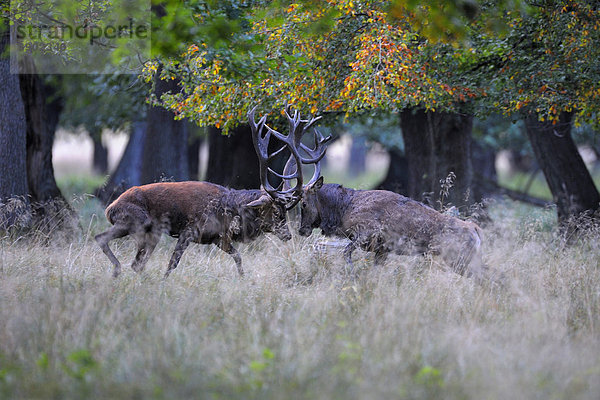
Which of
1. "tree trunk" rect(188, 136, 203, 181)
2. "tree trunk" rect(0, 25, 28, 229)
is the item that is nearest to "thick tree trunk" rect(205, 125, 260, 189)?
"tree trunk" rect(0, 25, 28, 229)

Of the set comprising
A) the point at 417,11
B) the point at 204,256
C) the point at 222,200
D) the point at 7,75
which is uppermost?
the point at 417,11

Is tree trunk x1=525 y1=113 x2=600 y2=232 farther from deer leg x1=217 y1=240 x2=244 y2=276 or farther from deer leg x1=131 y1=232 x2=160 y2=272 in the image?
deer leg x1=131 y1=232 x2=160 y2=272

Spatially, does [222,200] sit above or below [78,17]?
below

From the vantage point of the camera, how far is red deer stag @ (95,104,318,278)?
31.1ft

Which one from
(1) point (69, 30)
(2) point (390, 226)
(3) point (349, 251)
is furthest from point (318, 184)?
(1) point (69, 30)

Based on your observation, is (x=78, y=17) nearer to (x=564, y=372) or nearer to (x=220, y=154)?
(x=220, y=154)

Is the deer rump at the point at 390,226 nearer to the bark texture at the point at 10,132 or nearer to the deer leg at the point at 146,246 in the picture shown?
the deer leg at the point at 146,246

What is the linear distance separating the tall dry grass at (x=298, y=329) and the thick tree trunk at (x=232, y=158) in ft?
18.8

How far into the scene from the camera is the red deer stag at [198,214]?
31.1 ft

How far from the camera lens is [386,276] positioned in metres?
8.48

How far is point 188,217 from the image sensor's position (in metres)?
9.66

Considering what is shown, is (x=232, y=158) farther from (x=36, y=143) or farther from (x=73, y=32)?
(x=73, y=32)

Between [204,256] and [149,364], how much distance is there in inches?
200

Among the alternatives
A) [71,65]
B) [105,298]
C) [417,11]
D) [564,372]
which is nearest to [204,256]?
[105,298]
